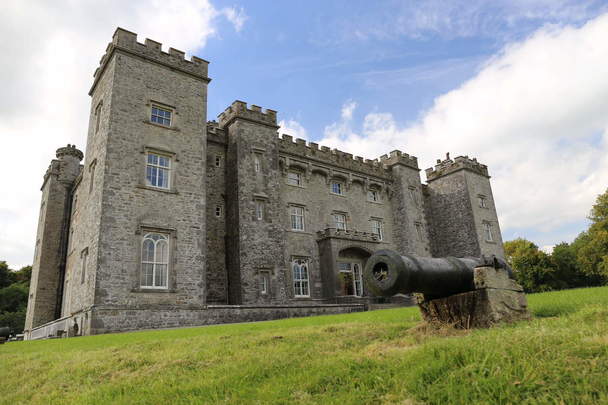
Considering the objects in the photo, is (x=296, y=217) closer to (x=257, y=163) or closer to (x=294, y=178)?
(x=294, y=178)

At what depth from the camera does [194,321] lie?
1819 cm

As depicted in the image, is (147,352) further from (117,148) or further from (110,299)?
(117,148)

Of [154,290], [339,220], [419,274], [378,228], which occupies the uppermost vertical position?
[339,220]

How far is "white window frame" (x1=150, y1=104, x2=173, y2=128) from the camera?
20375 millimetres

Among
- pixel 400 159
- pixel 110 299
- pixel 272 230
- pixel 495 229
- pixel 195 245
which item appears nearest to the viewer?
pixel 110 299

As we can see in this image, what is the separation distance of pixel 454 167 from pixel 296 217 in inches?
658

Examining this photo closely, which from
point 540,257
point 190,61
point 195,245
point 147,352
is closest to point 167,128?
point 190,61

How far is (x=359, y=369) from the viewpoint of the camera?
5258 millimetres

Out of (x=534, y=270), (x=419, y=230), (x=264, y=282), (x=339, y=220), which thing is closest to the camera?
(x=264, y=282)

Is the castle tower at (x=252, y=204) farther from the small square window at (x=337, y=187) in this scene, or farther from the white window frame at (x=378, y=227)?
the white window frame at (x=378, y=227)

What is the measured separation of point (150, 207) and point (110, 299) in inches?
162

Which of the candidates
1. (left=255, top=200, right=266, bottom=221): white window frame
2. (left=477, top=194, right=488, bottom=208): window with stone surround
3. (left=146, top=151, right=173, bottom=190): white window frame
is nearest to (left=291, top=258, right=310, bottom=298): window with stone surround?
(left=255, top=200, right=266, bottom=221): white window frame

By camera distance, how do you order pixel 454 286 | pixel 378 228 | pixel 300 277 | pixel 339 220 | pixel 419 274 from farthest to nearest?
pixel 378 228 → pixel 339 220 → pixel 300 277 → pixel 454 286 → pixel 419 274

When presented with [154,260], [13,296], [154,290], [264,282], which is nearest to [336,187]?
[264,282]
